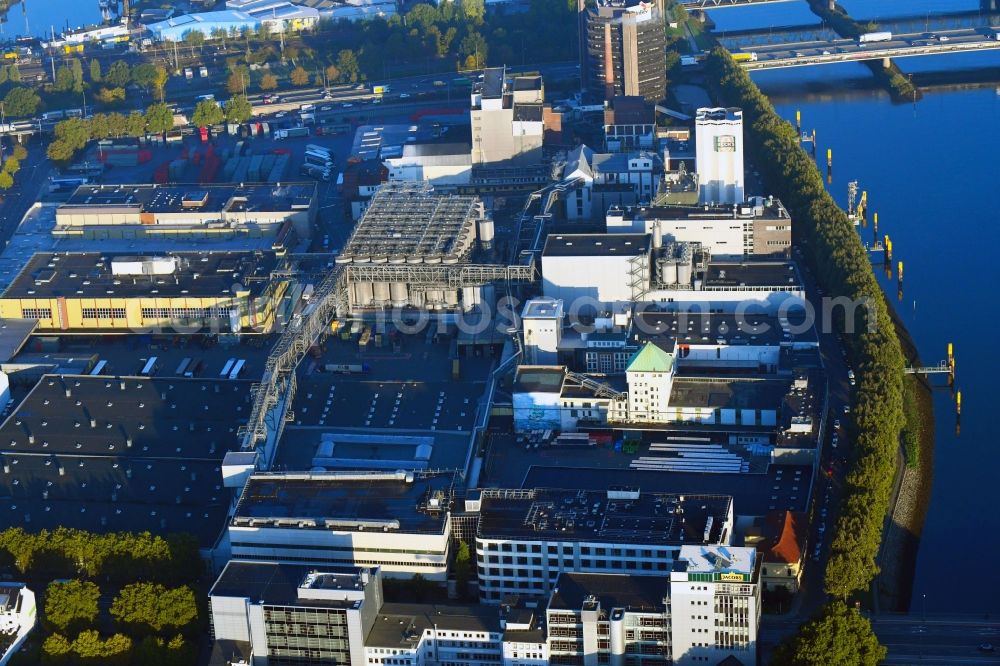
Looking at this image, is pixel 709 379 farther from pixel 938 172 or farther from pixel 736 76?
pixel 736 76

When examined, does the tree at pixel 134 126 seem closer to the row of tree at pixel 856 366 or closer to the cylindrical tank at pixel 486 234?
the row of tree at pixel 856 366

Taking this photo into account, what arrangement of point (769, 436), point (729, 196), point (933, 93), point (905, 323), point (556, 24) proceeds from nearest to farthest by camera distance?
point (769, 436) < point (905, 323) < point (729, 196) < point (933, 93) < point (556, 24)

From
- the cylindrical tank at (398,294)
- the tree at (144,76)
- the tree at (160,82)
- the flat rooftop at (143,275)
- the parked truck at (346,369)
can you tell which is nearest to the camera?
the parked truck at (346,369)

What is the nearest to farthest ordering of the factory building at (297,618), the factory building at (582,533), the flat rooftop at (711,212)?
the factory building at (297,618)
the factory building at (582,533)
the flat rooftop at (711,212)

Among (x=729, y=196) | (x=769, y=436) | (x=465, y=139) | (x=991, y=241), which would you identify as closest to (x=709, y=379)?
(x=769, y=436)

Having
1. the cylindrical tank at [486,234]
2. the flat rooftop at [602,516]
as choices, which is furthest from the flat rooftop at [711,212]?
the flat rooftop at [602,516]

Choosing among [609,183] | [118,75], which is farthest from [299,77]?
[609,183]
